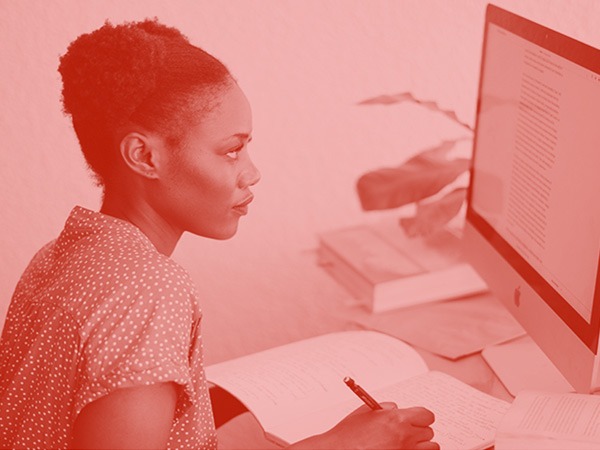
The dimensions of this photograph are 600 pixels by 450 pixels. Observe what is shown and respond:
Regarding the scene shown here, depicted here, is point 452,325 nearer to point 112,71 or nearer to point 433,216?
point 433,216

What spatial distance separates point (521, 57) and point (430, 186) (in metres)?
0.37

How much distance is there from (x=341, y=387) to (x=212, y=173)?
0.34 metres

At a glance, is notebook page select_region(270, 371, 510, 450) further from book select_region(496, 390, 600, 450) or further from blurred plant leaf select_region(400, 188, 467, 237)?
blurred plant leaf select_region(400, 188, 467, 237)

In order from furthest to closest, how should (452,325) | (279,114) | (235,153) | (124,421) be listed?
(279,114), (452,325), (235,153), (124,421)

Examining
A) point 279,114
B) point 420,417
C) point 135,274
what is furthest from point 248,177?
point 279,114

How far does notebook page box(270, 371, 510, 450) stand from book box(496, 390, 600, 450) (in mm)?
55

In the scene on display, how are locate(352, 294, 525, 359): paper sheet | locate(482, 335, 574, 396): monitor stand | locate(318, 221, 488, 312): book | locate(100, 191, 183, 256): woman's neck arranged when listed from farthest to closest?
locate(318, 221, 488, 312): book < locate(352, 294, 525, 359): paper sheet < locate(482, 335, 574, 396): monitor stand < locate(100, 191, 183, 256): woman's neck

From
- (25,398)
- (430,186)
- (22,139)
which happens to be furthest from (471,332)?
(22,139)

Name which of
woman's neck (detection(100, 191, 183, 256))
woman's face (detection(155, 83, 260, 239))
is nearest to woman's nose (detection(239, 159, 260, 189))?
woman's face (detection(155, 83, 260, 239))

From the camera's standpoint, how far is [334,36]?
5.70 feet

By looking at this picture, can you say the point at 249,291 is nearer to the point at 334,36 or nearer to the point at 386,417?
the point at 334,36

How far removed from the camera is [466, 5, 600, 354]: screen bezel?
1069mm

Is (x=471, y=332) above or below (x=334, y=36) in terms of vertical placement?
below

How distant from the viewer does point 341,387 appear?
122cm
